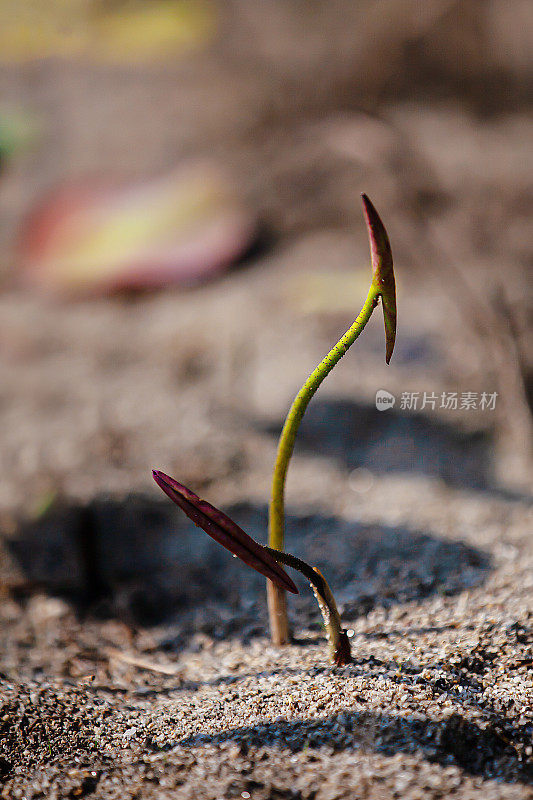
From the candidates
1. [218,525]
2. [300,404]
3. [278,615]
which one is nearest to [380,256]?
[300,404]

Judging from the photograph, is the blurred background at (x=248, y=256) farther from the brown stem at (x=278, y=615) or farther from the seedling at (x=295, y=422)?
the seedling at (x=295, y=422)

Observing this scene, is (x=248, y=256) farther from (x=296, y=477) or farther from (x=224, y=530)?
(x=224, y=530)

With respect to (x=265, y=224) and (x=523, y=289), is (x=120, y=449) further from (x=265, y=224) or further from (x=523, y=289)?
(x=265, y=224)

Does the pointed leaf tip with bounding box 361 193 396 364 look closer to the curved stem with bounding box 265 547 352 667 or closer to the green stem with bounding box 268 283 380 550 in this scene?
the green stem with bounding box 268 283 380 550

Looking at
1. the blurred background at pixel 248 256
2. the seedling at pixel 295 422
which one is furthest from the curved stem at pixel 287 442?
the blurred background at pixel 248 256

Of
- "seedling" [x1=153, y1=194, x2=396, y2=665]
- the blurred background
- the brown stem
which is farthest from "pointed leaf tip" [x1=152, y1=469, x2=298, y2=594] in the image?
the blurred background

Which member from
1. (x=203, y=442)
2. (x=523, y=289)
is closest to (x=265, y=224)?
(x=523, y=289)
